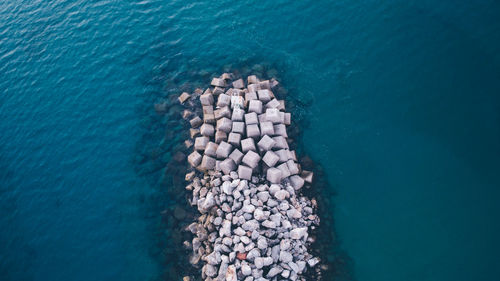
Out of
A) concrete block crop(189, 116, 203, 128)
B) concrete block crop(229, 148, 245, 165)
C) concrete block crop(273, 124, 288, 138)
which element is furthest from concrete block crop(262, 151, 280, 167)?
concrete block crop(189, 116, 203, 128)

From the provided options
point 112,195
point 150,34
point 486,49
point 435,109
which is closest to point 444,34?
point 486,49

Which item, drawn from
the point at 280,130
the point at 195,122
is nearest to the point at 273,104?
the point at 280,130

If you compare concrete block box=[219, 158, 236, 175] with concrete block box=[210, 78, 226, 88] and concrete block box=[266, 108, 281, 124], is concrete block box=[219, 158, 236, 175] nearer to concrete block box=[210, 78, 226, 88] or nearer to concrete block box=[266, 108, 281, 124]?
concrete block box=[266, 108, 281, 124]

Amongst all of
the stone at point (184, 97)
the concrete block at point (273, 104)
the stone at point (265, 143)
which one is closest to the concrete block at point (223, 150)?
the stone at point (265, 143)

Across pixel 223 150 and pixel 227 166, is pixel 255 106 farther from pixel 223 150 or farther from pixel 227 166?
pixel 227 166

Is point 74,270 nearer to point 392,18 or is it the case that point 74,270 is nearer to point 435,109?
point 435,109

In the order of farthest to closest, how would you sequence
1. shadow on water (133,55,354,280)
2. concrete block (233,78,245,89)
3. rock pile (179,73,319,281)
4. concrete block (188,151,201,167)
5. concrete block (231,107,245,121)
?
1. concrete block (233,78,245,89)
2. concrete block (231,107,245,121)
3. concrete block (188,151,201,167)
4. shadow on water (133,55,354,280)
5. rock pile (179,73,319,281)
